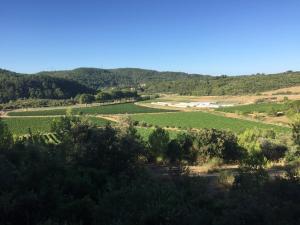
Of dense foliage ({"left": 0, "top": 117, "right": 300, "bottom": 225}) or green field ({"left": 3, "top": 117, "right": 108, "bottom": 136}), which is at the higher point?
dense foliage ({"left": 0, "top": 117, "right": 300, "bottom": 225})

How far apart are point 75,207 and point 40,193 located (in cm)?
127

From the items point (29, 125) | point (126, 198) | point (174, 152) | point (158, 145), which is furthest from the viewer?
point (29, 125)

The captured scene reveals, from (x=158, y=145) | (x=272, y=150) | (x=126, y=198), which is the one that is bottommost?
(x=272, y=150)

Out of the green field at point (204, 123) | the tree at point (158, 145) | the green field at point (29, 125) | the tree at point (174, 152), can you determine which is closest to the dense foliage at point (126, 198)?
the tree at point (174, 152)

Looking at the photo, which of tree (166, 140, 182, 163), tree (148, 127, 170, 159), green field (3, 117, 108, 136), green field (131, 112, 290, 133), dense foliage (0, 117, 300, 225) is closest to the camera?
dense foliage (0, 117, 300, 225)

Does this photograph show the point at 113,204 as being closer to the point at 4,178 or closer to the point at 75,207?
the point at 75,207

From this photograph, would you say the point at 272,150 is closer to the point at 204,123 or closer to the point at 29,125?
the point at 204,123

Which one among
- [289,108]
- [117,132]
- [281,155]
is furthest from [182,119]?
[117,132]

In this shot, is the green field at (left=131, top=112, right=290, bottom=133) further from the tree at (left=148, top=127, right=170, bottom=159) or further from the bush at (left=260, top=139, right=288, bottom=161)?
the tree at (left=148, top=127, right=170, bottom=159)

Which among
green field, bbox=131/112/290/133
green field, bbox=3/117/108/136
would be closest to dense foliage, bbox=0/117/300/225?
green field, bbox=131/112/290/133

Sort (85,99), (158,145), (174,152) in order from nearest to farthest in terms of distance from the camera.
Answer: (174,152), (158,145), (85,99)

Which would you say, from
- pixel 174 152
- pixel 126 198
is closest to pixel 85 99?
pixel 174 152

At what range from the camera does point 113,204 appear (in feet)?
39.7

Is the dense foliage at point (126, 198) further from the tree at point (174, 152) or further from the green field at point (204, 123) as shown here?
the green field at point (204, 123)
